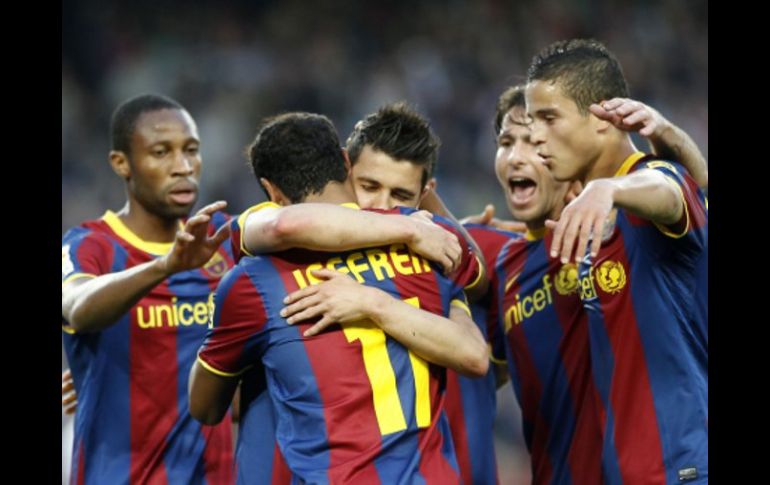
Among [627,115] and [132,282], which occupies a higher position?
[627,115]

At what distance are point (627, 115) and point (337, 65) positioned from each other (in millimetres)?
10012

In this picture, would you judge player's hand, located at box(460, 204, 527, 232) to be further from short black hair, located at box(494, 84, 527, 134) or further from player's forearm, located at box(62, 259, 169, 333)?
player's forearm, located at box(62, 259, 169, 333)

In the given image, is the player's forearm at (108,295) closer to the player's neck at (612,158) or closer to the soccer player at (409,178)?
the soccer player at (409,178)

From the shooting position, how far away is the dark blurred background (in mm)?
12250

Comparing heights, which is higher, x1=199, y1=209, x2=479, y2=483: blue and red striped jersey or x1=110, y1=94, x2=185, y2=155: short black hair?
x1=110, y1=94, x2=185, y2=155: short black hair

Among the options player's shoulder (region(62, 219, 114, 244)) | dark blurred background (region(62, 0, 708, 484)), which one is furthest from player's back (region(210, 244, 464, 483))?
dark blurred background (region(62, 0, 708, 484))

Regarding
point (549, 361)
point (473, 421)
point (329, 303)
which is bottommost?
point (473, 421)

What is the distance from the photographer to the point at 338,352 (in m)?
3.58

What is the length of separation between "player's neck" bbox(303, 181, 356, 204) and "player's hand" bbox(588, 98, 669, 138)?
87cm

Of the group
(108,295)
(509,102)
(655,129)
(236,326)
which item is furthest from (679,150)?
(108,295)

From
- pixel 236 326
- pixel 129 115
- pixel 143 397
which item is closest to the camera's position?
pixel 236 326

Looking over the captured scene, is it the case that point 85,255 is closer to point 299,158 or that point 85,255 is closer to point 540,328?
point 299,158
